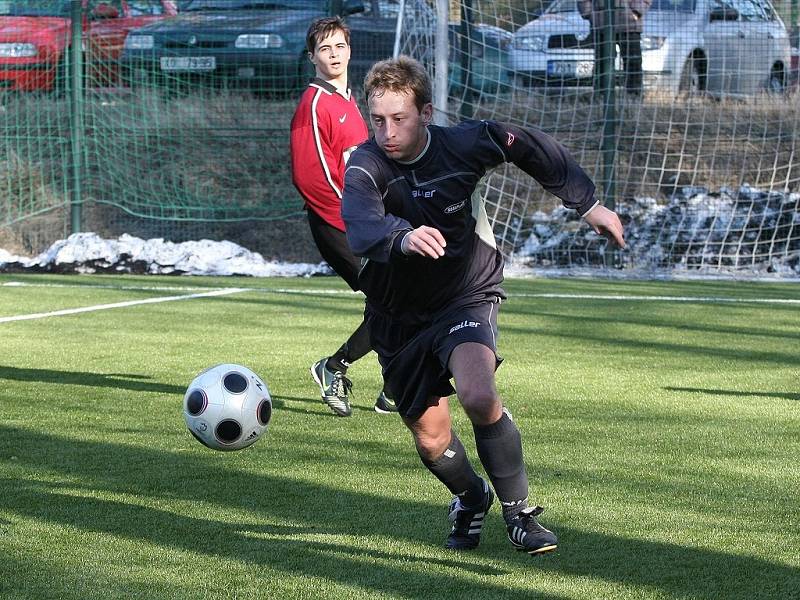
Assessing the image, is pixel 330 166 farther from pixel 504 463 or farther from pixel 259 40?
pixel 259 40

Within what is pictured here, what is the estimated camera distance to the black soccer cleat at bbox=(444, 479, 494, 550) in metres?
4.04

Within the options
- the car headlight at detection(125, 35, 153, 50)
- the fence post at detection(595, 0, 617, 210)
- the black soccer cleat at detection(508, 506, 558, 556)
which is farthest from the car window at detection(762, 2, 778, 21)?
the black soccer cleat at detection(508, 506, 558, 556)

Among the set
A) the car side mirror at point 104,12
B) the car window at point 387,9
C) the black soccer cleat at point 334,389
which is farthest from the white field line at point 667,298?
the car side mirror at point 104,12

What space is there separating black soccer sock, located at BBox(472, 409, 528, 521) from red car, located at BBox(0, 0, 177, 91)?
12.3m

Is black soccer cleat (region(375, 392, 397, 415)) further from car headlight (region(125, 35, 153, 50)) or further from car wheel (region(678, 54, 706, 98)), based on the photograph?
car headlight (region(125, 35, 153, 50))

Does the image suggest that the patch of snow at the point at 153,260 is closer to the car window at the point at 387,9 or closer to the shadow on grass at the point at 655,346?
the car window at the point at 387,9

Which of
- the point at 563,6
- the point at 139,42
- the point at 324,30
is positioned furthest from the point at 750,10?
the point at 324,30

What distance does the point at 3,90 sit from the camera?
15.2 m

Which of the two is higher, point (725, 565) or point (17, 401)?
point (725, 565)

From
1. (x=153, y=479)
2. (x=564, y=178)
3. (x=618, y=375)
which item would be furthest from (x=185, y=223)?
(x=564, y=178)

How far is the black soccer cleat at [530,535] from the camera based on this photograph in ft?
12.5

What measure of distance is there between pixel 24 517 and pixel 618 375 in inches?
159

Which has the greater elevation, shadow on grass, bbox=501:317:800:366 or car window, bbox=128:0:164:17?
car window, bbox=128:0:164:17

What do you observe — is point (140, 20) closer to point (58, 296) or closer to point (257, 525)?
point (58, 296)
